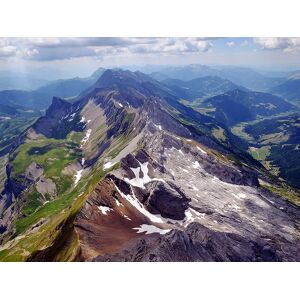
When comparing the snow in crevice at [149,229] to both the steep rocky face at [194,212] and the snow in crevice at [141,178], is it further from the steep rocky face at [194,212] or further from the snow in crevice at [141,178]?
the snow in crevice at [141,178]

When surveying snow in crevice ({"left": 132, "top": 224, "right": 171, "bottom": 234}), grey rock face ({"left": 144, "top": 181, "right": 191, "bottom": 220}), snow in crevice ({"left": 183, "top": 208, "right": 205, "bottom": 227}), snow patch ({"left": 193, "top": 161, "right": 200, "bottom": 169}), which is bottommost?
snow patch ({"left": 193, "top": 161, "right": 200, "bottom": 169})

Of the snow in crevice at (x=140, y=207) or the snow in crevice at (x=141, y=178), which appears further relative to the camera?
the snow in crevice at (x=141, y=178)

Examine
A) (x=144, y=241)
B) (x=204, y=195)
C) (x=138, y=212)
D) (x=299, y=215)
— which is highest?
(x=144, y=241)

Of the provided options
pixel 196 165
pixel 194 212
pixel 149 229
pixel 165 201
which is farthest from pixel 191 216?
pixel 196 165

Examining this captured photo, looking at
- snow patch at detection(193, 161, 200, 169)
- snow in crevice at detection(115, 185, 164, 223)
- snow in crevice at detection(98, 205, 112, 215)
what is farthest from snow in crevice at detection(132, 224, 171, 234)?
snow patch at detection(193, 161, 200, 169)

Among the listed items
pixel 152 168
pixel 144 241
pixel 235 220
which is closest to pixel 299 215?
pixel 235 220

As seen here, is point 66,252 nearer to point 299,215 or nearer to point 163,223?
point 163,223

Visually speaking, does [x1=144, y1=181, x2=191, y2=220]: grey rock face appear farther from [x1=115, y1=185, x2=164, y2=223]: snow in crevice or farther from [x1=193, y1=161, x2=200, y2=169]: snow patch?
[x1=193, y1=161, x2=200, y2=169]: snow patch

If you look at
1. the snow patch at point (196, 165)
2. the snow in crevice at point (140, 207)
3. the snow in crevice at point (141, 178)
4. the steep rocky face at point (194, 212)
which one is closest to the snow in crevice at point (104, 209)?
the steep rocky face at point (194, 212)

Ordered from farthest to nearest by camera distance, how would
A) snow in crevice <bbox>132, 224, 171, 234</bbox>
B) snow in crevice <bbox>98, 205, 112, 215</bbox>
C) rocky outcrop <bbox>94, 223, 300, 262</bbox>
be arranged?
snow in crevice <bbox>98, 205, 112, 215</bbox>, snow in crevice <bbox>132, 224, 171, 234</bbox>, rocky outcrop <bbox>94, 223, 300, 262</bbox>

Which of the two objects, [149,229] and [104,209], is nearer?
[149,229]

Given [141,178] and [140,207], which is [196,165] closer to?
[141,178]
